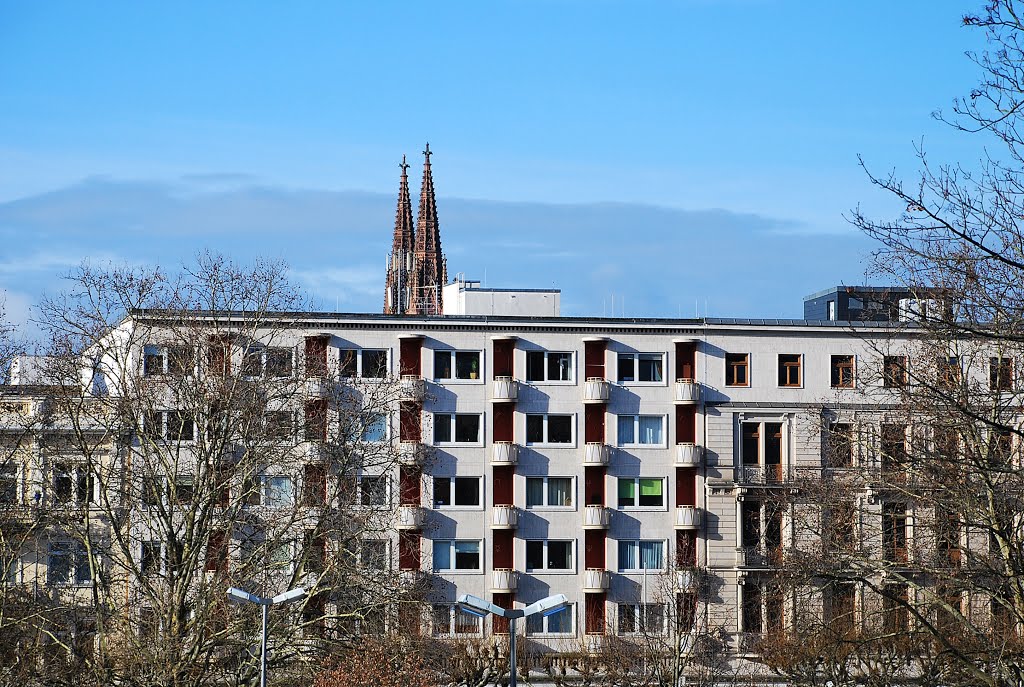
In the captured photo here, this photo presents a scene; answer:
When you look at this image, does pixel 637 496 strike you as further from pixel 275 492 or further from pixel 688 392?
pixel 275 492

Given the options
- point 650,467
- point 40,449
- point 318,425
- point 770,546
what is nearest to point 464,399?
point 650,467

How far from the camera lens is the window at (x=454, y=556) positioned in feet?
245

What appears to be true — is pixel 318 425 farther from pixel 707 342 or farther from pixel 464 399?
pixel 707 342

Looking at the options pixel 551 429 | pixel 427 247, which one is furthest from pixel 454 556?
pixel 427 247

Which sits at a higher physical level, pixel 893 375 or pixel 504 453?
pixel 893 375

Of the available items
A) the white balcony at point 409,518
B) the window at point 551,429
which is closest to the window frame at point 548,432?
the window at point 551,429

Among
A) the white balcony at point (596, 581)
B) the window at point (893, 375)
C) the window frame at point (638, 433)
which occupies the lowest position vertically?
the white balcony at point (596, 581)

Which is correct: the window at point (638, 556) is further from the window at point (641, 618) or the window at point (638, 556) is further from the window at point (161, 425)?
the window at point (161, 425)

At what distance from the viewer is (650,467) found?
76812mm

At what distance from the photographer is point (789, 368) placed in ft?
254

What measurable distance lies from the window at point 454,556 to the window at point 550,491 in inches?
157

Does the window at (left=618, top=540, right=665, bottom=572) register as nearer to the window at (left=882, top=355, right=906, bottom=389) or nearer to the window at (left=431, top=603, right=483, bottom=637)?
the window at (left=431, top=603, right=483, bottom=637)

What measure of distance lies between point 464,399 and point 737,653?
1803 cm

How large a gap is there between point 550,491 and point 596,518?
2.67 metres
